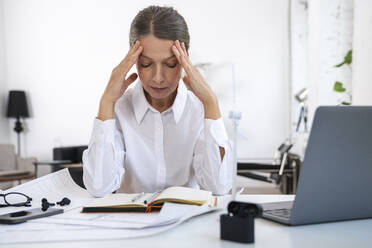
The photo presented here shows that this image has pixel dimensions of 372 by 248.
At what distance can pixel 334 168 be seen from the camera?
0.71 meters

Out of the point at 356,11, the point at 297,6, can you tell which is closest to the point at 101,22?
the point at 297,6

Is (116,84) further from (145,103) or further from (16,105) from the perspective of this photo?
(16,105)

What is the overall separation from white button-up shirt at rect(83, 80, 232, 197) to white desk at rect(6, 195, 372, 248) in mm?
596

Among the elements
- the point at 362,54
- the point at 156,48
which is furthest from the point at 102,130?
the point at 362,54

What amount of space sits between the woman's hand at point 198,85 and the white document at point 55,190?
509 mm

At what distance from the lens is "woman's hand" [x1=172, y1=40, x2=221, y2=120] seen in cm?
136

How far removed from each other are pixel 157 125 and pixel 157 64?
0.27 metres

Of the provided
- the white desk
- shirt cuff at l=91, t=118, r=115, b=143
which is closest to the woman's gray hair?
shirt cuff at l=91, t=118, r=115, b=143

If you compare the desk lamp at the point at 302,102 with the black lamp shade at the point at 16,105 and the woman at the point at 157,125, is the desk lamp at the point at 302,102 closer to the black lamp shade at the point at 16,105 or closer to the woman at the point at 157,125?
the woman at the point at 157,125

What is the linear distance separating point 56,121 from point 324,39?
4136 millimetres

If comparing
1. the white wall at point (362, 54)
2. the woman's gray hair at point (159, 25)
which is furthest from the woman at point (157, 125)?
the white wall at point (362, 54)

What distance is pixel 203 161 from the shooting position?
1.41m

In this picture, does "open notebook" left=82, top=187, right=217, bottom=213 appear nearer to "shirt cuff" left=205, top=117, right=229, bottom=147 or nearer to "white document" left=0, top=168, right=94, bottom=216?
"white document" left=0, top=168, right=94, bottom=216

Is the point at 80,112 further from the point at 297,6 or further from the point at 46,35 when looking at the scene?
the point at 297,6
